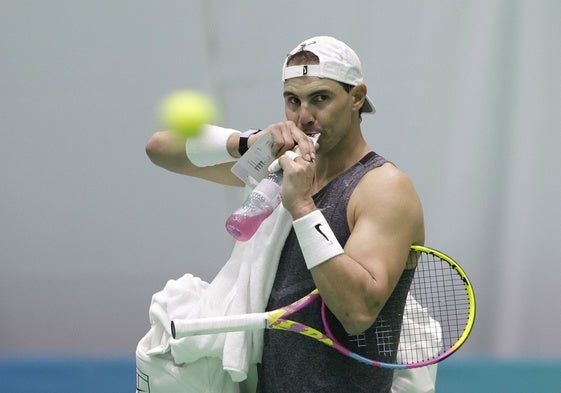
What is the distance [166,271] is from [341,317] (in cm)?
174

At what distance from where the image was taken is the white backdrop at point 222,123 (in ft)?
9.62

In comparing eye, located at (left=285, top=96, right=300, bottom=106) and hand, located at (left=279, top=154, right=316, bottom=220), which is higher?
eye, located at (left=285, top=96, right=300, bottom=106)

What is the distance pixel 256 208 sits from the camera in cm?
162

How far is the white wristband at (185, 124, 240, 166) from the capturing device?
6.15ft

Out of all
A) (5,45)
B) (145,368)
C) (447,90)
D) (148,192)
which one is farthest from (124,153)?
(145,368)

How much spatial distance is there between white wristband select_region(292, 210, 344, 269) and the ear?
332 millimetres

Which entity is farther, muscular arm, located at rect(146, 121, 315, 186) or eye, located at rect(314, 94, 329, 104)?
muscular arm, located at rect(146, 121, 315, 186)

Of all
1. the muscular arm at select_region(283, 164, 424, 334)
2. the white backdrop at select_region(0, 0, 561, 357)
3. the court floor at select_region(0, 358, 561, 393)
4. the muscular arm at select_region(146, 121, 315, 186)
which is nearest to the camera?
the muscular arm at select_region(283, 164, 424, 334)

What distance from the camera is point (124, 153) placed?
10.3ft

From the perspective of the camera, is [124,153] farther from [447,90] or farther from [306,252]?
[306,252]

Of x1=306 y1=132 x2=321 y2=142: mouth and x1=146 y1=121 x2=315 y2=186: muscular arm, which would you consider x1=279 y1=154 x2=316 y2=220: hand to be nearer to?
x1=306 y1=132 x2=321 y2=142: mouth

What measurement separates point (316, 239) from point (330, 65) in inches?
15.7

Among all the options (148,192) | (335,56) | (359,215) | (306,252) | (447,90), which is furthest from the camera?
(148,192)

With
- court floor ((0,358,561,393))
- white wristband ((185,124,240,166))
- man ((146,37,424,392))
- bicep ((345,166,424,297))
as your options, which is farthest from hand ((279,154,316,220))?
court floor ((0,358,561,393))
